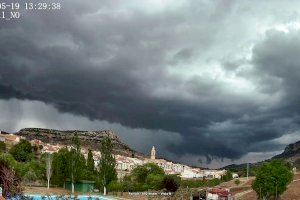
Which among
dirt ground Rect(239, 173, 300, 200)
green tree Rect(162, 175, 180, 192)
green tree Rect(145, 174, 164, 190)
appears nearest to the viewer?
green tree Rect(162, 175, 180, 192)

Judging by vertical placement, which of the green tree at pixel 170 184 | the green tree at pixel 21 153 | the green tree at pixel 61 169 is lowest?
the green tree at pixel 170 184

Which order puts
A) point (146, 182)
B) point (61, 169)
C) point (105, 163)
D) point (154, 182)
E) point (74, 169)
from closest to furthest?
point (105, 163)
point (74, 169)
point (61, 169)
point (154, 182)
point (146, 182)

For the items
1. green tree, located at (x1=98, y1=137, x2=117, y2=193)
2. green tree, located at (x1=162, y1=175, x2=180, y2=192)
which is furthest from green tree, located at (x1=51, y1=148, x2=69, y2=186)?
green tree, located at (x1=162, y1=175, x2=180, y2=192)

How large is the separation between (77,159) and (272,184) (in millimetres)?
34770

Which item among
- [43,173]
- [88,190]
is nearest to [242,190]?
[88,190]

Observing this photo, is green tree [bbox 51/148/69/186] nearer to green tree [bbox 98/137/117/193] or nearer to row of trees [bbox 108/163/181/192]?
green tree [bbox 98/137/117/193]

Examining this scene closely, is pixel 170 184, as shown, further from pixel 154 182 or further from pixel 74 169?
pixel 74 169

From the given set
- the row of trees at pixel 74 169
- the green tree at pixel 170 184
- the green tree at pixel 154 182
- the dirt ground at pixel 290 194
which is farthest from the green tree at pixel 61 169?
the dirt ground at pixel 290 194

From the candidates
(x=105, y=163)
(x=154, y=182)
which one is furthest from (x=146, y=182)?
(x=105, y=163)

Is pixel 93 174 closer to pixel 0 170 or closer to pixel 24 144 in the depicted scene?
pixel 24 144

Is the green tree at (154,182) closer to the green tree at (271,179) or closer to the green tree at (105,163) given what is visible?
the green tree at (105,163)

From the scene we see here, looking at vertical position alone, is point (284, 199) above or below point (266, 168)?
below

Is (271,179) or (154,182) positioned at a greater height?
(271,179)

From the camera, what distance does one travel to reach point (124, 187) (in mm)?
97375
